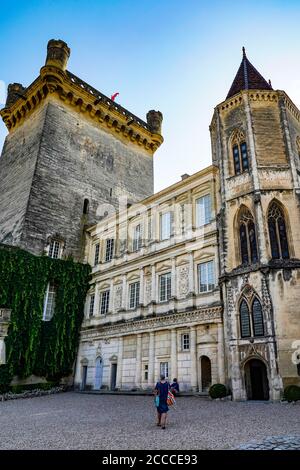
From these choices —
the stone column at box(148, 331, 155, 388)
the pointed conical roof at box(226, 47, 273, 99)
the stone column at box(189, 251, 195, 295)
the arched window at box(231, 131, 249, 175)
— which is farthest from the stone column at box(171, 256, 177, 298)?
the pointed conical roof at box(226, 47, 273, 99)

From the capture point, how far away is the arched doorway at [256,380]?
16609 mm

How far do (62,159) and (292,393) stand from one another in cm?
2620

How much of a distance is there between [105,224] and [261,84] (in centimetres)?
1618

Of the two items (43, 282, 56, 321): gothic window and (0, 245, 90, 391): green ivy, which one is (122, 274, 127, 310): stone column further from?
(43, 282, 56, 321): gothic window

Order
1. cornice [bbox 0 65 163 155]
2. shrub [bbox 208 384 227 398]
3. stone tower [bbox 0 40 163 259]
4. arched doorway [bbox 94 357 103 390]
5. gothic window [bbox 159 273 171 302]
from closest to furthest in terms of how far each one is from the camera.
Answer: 1. shrub [bbox 208 384 227 398]
2. gothic window [bbox 159 273 171 302]
3. arched doorway [bbox 94 357 103 390]
4. stone tower [bbox 0 40 163 259]
5. cornice [bbox 0 65 163 155]

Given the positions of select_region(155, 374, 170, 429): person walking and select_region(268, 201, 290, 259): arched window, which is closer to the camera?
select_region(155, 374, 170, 429): person walking

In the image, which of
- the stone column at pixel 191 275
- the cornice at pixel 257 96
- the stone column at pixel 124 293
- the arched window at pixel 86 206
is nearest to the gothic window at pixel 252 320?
the stone column at pixel 191 275

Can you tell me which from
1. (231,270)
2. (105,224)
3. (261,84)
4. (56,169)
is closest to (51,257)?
(105,224)

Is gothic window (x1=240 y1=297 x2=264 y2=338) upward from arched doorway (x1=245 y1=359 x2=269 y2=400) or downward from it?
upward

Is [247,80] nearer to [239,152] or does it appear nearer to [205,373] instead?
[239,152]

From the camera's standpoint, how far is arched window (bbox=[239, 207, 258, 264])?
1869 centimetres

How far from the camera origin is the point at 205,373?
19.0m

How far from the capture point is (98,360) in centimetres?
2544
